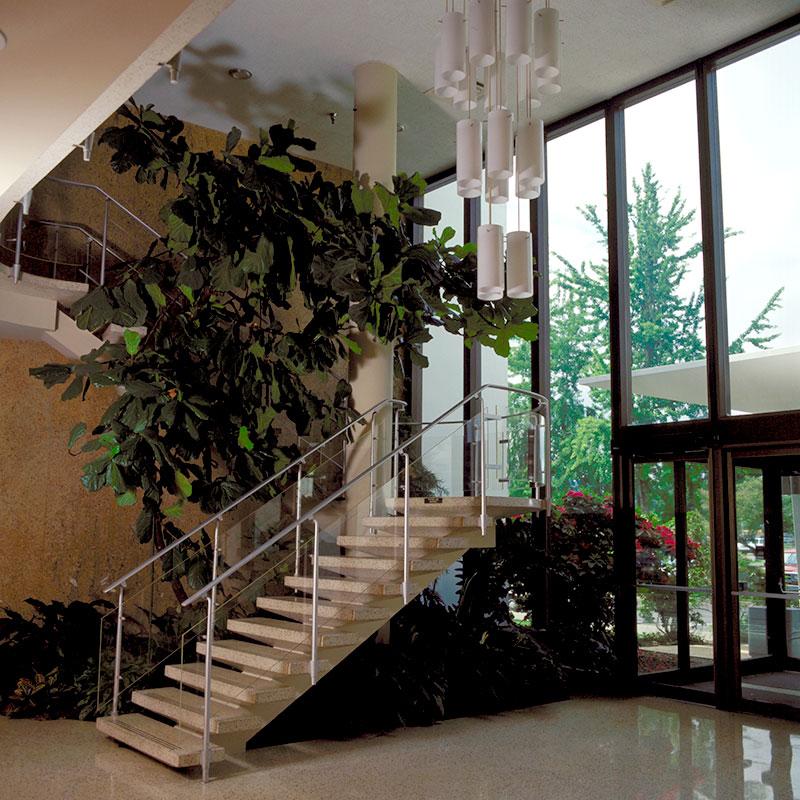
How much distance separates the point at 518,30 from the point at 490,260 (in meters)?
1.41

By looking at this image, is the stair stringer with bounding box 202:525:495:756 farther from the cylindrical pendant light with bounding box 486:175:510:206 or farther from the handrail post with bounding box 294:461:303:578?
the cylindrical pendant light with bounding box 486:175:510:206

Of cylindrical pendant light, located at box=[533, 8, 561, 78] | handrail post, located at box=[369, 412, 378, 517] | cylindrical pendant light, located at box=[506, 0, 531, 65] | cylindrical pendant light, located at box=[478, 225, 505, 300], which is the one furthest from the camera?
handrail post, located at box=[369, 412, 378, 517]

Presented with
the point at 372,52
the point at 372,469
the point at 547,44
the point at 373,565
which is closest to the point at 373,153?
the point at 372,52

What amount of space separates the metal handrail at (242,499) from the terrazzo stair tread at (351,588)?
395mm

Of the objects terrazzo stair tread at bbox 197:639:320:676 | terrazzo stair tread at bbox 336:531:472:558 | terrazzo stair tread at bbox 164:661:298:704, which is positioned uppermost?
terrazzo stair tread at bbox 336:531:472:558

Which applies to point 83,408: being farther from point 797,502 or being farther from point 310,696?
point 797,502

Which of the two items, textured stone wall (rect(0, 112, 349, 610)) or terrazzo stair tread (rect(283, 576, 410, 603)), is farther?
textured stone wall (rect(0, 112, 349, 610))

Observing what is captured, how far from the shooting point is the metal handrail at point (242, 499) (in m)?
6.51

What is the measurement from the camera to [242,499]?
7.00 m

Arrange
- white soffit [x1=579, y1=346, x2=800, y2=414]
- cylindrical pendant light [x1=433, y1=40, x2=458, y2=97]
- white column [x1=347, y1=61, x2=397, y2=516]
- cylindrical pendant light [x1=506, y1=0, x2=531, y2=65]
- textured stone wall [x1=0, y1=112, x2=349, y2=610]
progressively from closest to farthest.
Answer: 1. cylindrical pendant light [x1=506, y1=0, x2=531, y2=65]
2. cylindrical pendant light [x1=433, y1=40, x2=458, y2=97]
3. white soffit [x1=579, y1=346, x2=800, y2=414]
4. white column [x1=347, y1=61, x2=397, y2=516]
5. textured stone wall [x1=0, y1=112, x2=349, y2=610]

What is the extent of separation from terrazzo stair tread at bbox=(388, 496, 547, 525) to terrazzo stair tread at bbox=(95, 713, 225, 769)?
2.15m

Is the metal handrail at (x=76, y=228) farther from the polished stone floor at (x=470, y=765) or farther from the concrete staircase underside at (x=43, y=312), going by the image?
the polished stone floor at (x=470, y=765)

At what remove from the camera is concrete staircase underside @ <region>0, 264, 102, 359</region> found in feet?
25.1

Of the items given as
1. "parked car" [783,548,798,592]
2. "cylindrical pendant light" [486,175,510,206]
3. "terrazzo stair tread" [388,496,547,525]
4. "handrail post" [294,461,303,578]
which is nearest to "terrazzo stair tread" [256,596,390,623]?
"handrail post" [294,461,303,578]
